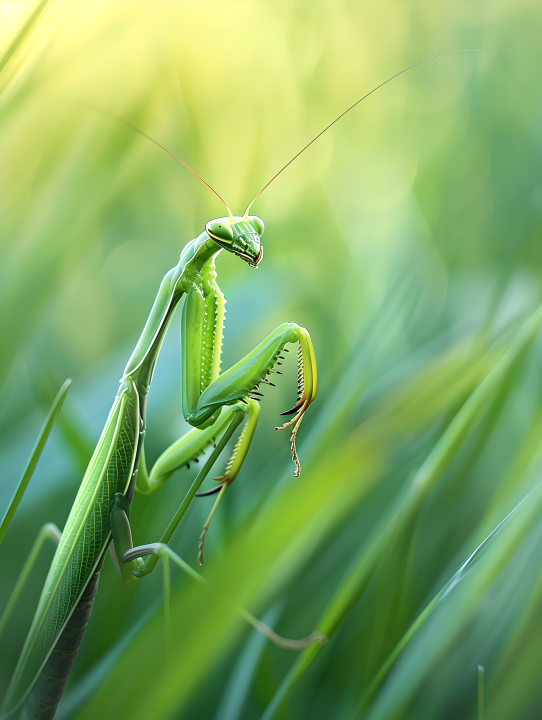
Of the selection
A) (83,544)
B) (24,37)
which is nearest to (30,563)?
(83,544)

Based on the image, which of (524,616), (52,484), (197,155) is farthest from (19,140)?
(524,616)

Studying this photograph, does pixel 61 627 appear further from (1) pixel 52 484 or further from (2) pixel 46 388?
(2) pixel 46 388

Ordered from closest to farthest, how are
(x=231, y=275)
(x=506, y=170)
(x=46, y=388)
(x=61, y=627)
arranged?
(x=61, y=627)
(x=46, y=388)
(x=231, y=275)
(x=506, y=170)

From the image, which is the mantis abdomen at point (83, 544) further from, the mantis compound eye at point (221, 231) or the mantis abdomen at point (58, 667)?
the mantis compound eye at point (221, 231)

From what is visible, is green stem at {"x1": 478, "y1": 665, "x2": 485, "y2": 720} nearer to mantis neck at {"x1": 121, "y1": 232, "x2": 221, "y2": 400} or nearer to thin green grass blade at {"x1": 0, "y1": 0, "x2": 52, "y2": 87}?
mantis neck at {"x1": 121, "y1": 232, "x2": 221, "y2": 400}

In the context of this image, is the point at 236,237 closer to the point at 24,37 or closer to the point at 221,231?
the point at 221,231

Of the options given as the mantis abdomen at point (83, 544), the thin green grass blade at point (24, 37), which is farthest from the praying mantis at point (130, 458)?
the thin green grass blade at point (24, 37)

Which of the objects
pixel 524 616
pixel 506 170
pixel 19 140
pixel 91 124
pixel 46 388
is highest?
pixel 506 170
